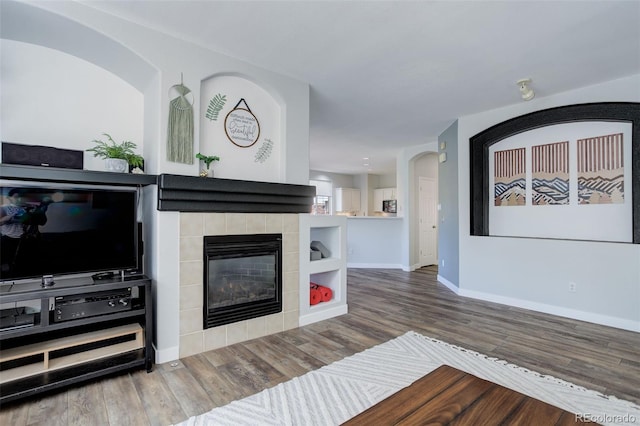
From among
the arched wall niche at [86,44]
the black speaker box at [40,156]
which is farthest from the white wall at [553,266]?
the black speaker box at [40,156]

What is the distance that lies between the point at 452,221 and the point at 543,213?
125 cm

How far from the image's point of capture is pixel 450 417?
46.1 inches

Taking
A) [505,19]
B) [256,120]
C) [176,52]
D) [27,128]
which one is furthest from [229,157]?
[505,19]

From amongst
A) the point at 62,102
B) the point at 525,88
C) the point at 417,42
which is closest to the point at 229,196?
the point at 62,102

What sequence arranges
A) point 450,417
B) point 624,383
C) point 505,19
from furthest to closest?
point 505,19 → point 624,383 → point 450,417

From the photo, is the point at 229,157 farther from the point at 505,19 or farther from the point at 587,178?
the point at 587,178

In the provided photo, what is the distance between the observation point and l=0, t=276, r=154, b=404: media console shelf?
1899 millimetres

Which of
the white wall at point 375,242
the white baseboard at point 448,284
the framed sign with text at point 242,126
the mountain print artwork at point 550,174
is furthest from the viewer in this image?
the white wall at point 375,242

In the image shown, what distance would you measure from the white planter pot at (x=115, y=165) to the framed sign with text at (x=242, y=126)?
895 mm

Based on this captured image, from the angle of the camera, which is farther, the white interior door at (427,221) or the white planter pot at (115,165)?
the white interior door at (427,221)

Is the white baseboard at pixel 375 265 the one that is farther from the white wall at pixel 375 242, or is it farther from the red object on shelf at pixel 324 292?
the red object on shelf at pixel 324 292

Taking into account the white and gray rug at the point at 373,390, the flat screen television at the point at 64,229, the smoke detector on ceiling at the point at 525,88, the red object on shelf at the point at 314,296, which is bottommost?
the white and gray rug at the point at 373,390

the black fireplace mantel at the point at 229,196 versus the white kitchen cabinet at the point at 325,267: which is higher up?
the black fireplace mantel at the point at 229,196

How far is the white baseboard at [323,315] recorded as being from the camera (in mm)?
3271
